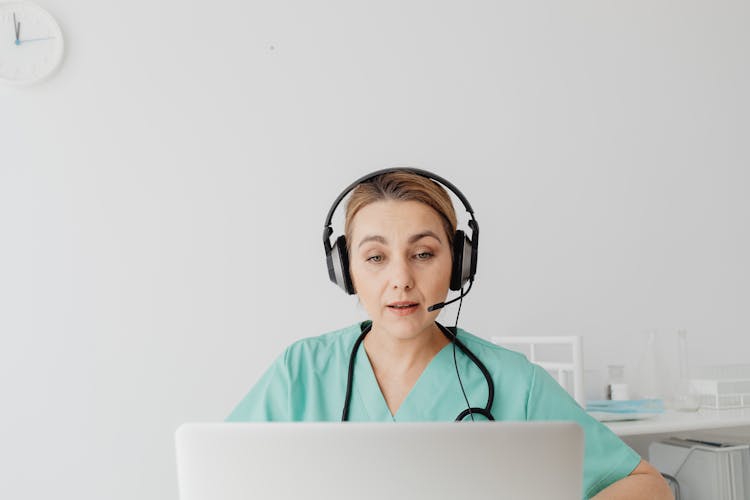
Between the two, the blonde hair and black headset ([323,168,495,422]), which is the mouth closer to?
black headset ([323,168,495,422])

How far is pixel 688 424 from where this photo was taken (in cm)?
196

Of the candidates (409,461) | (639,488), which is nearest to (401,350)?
(639,488)

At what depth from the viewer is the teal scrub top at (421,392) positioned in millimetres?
1068

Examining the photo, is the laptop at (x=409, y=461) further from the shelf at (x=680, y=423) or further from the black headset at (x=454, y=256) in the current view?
the shelf at (x=680, y=423)

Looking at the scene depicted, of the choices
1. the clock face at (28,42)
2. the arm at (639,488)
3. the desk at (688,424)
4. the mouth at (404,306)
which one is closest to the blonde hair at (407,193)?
the mouth at (404,306)

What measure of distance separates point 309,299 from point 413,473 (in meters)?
1.72

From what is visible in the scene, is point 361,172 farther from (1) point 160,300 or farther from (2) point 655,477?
(2) point 655,477

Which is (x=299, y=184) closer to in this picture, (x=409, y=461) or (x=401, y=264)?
(x=401, y=264)

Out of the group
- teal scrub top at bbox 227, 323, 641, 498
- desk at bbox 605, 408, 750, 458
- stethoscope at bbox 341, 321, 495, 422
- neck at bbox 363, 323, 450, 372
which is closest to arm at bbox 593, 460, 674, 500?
teal scrub top at bbox 227, 323, 641, 498

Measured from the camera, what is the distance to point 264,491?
0.53m

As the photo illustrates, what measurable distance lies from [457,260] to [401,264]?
0.35ft

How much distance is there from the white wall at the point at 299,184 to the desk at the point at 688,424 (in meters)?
0.33

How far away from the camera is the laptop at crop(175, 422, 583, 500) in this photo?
51cm

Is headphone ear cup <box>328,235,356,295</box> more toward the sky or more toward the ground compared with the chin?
more toward the sky
